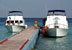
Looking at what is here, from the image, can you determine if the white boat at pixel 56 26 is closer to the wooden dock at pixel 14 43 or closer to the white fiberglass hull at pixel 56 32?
the white fiberglass hull at pixel 56 32

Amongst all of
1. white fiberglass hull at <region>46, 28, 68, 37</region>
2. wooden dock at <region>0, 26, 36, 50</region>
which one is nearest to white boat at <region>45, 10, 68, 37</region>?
white fiberglass hull at <region>46, 28, 68, 37</region>

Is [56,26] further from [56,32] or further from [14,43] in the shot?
[14,43]

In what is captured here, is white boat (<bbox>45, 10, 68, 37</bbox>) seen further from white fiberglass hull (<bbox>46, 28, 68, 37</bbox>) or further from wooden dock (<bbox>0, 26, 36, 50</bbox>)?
wooden dock (<bbox>0, 26, 36, 50</bbox>)

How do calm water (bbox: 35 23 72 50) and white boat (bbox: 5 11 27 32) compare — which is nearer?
calm water (bbox: 35 23 72 50)

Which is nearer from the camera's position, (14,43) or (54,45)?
(14,43)

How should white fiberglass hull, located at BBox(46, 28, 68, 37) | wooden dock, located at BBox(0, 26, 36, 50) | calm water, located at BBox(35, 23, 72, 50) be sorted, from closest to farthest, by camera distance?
wooden dock, located at BBox(0, 26, 36, 50) → calm water, located at BBox(35, 23, 72, 50) → white fiberglass hull, located at BBox(46, 28, 68, 37)

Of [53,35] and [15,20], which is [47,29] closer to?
[53,35]

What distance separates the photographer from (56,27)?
972 inches

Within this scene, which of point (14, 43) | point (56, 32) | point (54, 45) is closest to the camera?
point (14, 43)

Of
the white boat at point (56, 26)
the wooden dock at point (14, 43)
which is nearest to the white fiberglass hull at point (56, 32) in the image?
the white boat at point (56, 26)

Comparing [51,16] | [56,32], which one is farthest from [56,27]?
[51,16]

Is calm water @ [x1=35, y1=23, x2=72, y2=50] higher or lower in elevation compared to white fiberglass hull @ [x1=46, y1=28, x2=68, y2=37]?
lower

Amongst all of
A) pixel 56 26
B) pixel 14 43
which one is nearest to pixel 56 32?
pixel 56 26

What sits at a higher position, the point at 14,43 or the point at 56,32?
the point at 56,32
